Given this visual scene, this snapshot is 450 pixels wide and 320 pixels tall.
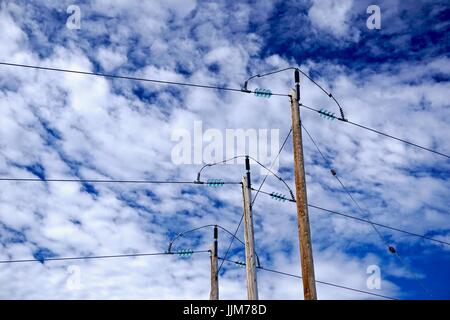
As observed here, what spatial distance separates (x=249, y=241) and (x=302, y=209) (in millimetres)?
4975

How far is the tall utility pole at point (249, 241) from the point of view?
Answer: 51.8 ft

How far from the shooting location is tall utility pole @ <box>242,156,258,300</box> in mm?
15797

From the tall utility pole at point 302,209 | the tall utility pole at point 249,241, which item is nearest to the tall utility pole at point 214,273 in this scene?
the tall utility pole at point 249,241

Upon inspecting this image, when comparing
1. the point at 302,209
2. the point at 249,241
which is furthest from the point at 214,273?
the point at 302,209

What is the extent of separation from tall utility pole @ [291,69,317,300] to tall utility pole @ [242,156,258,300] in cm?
456

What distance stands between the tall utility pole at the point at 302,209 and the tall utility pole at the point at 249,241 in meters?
4.56

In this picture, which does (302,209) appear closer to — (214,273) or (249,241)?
(249,241)

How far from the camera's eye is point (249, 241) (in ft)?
55.0

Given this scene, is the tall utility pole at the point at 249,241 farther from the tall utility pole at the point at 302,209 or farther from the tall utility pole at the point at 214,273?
the tall utility pole at the point at 214,273
